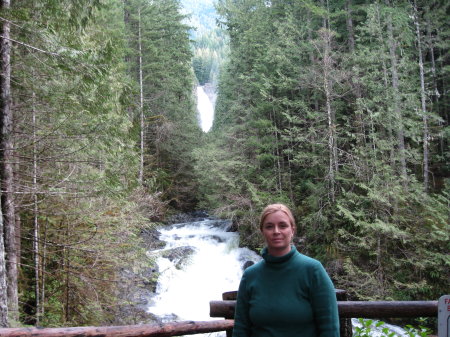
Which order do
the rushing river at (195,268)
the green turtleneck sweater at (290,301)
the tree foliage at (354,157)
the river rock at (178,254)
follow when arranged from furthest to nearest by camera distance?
the river rock at (178,254) → the rushing river at (195,268) → the tree foliage at (354,157) → the green turtleneck sweater at (290,301)

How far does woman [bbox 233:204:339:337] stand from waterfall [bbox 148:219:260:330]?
9384 millimetres

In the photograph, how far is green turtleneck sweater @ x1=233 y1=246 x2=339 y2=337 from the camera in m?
2.02

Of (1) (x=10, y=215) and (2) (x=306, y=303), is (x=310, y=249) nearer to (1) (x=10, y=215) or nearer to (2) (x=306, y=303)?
(1) (x=10, y=215)

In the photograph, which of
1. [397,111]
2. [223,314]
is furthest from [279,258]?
[397,111]

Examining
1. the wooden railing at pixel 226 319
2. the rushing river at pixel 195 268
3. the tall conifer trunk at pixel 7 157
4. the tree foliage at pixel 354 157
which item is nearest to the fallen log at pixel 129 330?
the wooden railing at pixel 226 319

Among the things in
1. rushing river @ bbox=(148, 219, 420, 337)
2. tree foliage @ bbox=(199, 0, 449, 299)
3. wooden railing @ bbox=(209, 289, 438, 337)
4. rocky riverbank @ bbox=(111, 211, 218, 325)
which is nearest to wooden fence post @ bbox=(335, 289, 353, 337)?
wooden railing @ bbox=(209, 289, 438, 337)

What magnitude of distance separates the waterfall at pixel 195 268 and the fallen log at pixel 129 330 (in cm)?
797

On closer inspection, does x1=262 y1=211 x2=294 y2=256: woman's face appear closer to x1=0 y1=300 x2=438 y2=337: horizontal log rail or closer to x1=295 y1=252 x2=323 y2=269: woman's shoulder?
x1=295 y1=252 x2=323 y2=269: woman's shoulder

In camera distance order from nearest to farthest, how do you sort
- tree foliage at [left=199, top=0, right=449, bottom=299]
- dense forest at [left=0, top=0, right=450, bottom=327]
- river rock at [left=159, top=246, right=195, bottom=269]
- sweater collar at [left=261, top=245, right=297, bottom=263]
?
sweater collar at [left=261, top=245, right=297, bottom=263], dense forest at [left=0, top=0, right=450, bottom=327], tree foliage at [left=199, top=0, right=449, bottom=299], river rock at [left=159, top=246, right=195, bottom=269]

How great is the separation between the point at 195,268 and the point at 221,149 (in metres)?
7.12

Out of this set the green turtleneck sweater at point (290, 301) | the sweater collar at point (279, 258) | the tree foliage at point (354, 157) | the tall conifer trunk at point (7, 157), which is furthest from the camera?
the tree foliage at point (354, 157)

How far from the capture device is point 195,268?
16750mm

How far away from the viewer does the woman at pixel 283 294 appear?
203cm

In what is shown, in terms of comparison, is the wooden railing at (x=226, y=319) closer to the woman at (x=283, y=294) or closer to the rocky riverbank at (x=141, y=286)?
the woman at (x=283, y=294)
